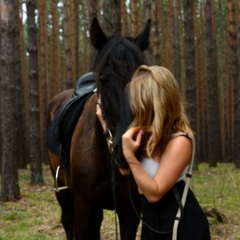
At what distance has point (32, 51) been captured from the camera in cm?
1169

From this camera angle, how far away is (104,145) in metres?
3.85

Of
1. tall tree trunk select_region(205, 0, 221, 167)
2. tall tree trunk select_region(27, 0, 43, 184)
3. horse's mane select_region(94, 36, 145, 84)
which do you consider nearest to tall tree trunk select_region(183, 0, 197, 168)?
tall tree trunk select_region(205, 0, 221, 167)

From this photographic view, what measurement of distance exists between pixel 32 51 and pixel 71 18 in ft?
47.4

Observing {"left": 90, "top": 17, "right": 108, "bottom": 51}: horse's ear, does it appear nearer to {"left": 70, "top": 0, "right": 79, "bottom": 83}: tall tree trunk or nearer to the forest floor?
the forest floor

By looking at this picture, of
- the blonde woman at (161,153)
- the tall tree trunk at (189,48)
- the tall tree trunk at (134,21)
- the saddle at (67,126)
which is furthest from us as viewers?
the tall tree trunk at (134,21)

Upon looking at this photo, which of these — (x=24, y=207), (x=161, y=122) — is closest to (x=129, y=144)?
(x=161, y=122)

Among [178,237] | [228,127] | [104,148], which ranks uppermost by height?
[104,148]

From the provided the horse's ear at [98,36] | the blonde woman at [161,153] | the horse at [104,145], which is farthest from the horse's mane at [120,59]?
the blonde woman at [161,153]

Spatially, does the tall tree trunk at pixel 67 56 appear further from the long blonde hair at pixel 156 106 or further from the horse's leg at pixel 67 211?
the long blonde hair at pixel 156 106

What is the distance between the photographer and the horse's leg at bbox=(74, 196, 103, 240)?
395 cm

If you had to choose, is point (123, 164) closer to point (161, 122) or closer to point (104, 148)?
point (161, 122)

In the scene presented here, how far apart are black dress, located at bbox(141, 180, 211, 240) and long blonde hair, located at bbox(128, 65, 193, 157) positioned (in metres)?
0.25

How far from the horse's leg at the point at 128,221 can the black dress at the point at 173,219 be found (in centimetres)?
158

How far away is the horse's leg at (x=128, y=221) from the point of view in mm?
4082
